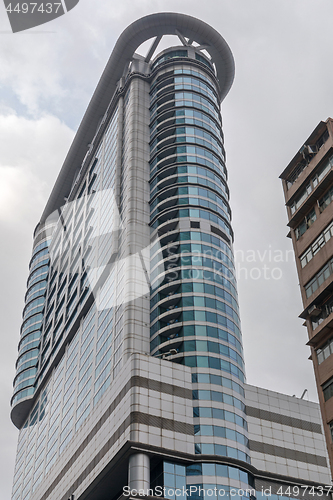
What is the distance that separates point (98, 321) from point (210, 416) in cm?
2993

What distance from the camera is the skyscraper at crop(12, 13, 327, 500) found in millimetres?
62344

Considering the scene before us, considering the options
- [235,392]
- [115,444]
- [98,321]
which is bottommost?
[115,444]

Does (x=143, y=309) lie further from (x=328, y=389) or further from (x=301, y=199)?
(x=328, y=389)

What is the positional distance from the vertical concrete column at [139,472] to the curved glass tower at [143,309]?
0.19 m

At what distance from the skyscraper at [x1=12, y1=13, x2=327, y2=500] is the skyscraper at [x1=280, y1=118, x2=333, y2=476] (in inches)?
1051

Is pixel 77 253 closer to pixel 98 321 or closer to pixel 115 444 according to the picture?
pixel 98 321

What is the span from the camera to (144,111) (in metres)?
105

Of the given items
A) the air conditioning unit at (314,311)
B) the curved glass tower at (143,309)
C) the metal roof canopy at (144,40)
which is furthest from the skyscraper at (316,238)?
the metal roof canopy at (144,40)

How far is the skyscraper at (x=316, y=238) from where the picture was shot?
38.0 m

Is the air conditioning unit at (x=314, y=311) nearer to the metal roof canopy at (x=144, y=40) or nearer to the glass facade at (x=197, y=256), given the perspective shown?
the glass facade at (x=197, y=256)

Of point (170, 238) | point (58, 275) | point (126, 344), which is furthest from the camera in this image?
point (58, 275)

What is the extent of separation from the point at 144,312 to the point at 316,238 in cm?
3840

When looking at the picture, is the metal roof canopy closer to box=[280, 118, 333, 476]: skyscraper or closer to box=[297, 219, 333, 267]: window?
box=[280, 118, 333, 476]: skyscraper

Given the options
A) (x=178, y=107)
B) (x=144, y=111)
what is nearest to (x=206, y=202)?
(x=178, y=107)
